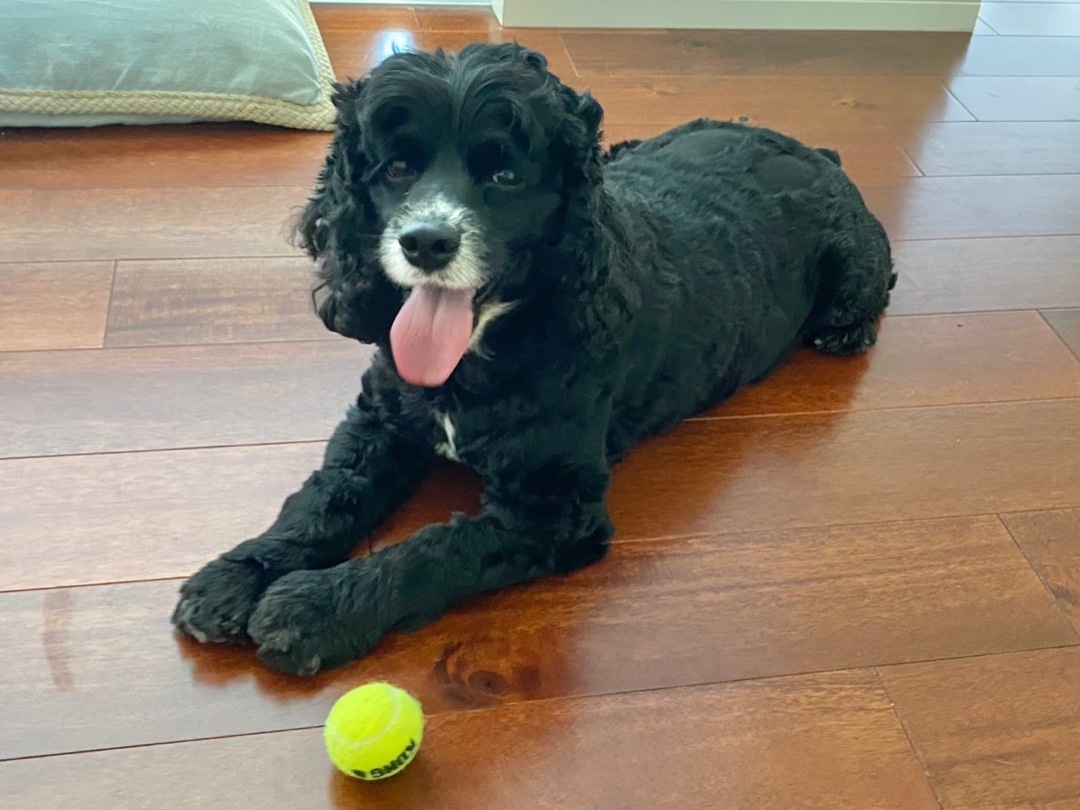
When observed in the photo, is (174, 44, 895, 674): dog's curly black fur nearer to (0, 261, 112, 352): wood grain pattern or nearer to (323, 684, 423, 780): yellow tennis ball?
(323, 684, 423, 780): yellow tennis ball

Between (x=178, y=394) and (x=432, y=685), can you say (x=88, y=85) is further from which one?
(x=432, y=685)

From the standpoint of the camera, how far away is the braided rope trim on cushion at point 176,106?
2.42m

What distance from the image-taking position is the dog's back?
5.64 ft

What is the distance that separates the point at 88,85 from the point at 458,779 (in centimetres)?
184

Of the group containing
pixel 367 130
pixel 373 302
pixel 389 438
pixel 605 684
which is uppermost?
pixel 367 130

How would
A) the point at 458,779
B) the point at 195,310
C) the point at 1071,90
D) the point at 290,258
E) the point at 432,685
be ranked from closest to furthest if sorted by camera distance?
the point at 458,779
the point at 432,685
the point at 195,310
the point at 290,258
the point at 1071,90

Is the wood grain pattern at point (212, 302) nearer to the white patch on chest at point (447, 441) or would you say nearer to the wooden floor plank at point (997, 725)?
the white patch on chest at point (447, 441)

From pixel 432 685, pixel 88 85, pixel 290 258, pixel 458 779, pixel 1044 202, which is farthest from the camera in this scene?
pixel 1044 202

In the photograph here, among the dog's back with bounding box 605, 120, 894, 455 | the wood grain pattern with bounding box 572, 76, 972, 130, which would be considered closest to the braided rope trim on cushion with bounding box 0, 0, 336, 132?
the wood grain pattern with bounding box 572, 76, 972, 130

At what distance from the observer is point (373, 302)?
5.08 ft

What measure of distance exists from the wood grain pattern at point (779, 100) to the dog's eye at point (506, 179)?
142 cm

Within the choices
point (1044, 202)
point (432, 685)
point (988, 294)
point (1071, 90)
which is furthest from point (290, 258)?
point (1071, 90)

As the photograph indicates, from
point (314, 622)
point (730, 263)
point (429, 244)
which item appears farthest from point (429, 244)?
point (730, 263)

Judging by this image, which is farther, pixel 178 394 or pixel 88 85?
pixel 88 85
